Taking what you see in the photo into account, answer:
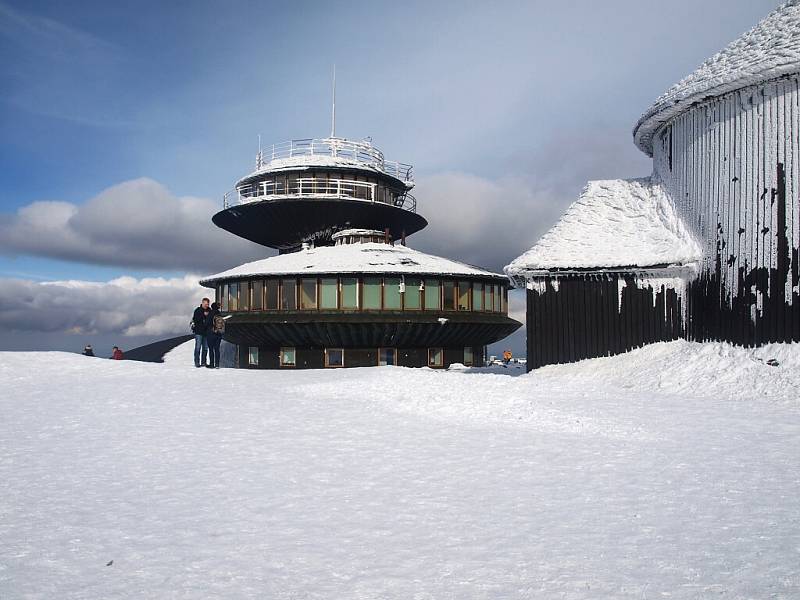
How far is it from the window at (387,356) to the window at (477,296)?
5174 mm

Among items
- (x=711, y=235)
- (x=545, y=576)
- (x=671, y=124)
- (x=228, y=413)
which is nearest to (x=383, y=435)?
(x=228, y=413)

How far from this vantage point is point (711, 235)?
19.1 meters

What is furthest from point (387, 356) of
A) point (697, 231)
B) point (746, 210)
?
point (746, 210)

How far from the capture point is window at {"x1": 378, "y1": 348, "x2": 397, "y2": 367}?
33.5 meters

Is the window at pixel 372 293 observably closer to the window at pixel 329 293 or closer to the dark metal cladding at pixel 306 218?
the window at pixel 329 293

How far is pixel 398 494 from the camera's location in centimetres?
777

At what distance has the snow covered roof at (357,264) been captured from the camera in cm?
3259

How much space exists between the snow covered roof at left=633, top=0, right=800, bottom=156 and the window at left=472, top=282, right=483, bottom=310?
14826 mm

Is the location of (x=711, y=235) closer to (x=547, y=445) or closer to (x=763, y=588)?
(x=547, y=445)

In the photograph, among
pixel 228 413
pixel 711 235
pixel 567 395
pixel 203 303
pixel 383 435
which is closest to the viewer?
pixel 383 435

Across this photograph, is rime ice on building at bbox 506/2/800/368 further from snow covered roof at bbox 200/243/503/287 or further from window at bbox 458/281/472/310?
snow covered roof at bbox 200/243/503/287

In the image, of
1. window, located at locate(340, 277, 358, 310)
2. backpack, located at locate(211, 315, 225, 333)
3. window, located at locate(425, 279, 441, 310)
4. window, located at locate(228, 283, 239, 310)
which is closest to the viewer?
backpack, located at locate(211, 315, 225, 333)

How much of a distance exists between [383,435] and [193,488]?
3.90m

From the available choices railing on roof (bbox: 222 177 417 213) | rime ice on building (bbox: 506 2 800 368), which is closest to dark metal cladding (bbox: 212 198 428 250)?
railing on roof (bbox: 222 177 417 213)
